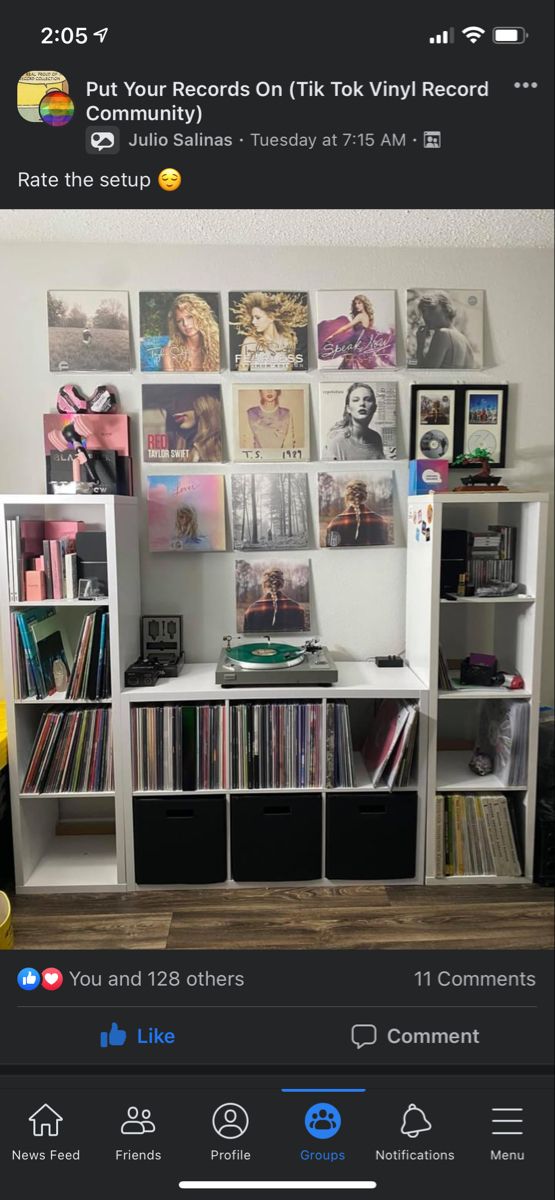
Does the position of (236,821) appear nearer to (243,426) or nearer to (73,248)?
(243,426)

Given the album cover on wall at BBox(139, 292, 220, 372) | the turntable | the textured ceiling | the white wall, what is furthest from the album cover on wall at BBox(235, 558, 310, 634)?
the textured ceiling

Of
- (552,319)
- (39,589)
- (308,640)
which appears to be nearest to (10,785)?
(39,589)

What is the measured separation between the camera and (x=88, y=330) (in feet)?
7.00

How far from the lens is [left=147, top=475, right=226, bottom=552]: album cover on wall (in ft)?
7.25

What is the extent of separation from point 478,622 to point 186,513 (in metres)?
1.00

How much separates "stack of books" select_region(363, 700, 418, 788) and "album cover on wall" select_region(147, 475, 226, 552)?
75cm

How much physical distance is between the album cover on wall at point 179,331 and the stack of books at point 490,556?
956mm
